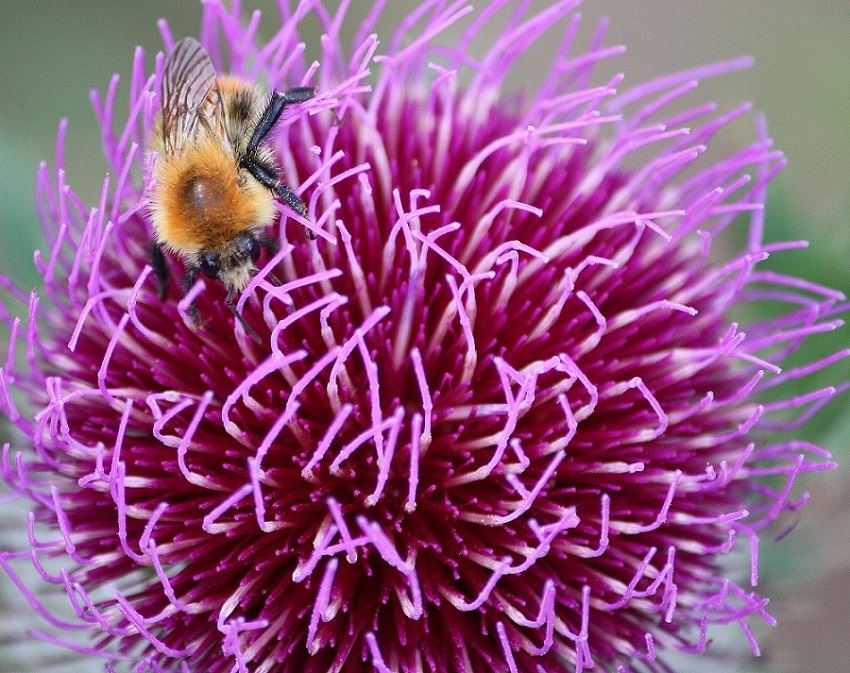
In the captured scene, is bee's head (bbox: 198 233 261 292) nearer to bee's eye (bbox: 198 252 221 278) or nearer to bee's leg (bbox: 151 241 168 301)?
bee's eye (bbox: 198 252 221 278)

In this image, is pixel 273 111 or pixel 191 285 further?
pixel 273 111

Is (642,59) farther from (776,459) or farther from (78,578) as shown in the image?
(78,578)

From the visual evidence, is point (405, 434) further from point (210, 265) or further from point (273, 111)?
point (273, 111)

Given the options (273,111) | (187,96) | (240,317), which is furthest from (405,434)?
(187,96)

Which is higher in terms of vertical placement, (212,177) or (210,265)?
(212,177)

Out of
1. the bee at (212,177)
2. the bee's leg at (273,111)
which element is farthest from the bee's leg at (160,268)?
the bee's leg at (273,111)

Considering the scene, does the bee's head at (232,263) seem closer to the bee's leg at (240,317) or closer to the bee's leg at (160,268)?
the bee's leg at (240,317)

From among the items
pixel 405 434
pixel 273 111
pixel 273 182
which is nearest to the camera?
pixel 405 434

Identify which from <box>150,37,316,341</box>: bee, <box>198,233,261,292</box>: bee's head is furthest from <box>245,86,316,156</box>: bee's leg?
<box>198,233,261,292</box>: bee's head
